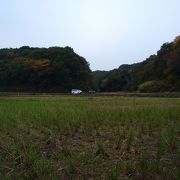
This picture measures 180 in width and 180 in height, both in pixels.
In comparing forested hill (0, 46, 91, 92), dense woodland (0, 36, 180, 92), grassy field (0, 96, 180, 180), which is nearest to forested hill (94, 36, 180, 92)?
dense woodland (0, 36, 180, 92)

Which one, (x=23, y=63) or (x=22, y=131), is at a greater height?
(x=23, y=63)

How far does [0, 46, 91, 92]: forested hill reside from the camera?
234ft

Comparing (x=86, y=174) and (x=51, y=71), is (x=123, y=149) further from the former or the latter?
(x=51, y=71)

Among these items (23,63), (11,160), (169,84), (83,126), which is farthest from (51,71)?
(11,160)

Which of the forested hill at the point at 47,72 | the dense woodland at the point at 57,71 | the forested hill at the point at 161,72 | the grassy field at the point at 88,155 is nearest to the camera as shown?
the grassy field at the point at 88,155

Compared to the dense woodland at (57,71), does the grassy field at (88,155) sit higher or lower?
lower

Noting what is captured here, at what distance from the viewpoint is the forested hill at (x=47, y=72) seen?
2807 inches

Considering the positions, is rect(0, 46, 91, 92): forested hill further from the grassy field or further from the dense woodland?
the grassy field

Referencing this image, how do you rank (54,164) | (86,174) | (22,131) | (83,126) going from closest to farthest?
(86,174), (54,164), (22,131), (83,126)

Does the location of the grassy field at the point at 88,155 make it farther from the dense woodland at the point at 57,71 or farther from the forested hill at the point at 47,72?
the forested hill at the point at 47,72

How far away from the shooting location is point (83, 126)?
12086 mm

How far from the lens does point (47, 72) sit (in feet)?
232

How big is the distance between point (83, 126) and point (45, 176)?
21.2 feet

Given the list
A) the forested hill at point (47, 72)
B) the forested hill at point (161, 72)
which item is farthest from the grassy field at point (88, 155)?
the forested hill at point (47, 72)
